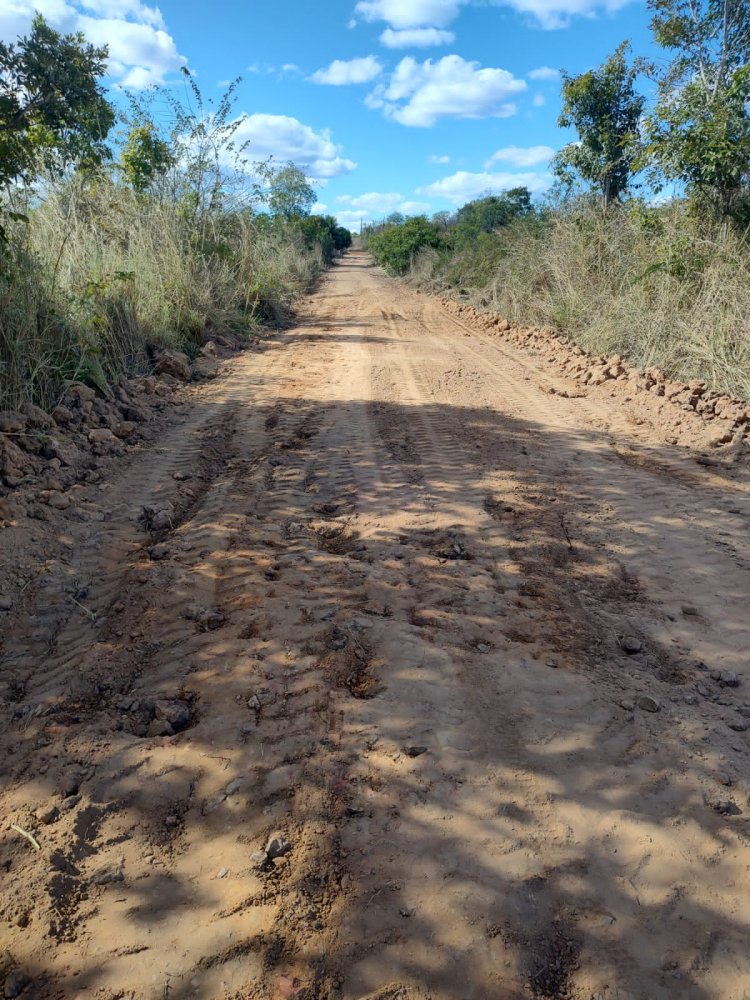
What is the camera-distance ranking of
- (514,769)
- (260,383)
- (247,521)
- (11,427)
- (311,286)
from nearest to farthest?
(514,769), (247,521), (11,427), (260,383), (311,286)

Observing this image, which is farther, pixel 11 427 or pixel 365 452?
pixel 365 452

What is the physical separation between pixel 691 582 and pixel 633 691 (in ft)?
3.60

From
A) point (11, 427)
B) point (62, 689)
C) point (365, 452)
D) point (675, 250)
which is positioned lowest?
point (62, 689)

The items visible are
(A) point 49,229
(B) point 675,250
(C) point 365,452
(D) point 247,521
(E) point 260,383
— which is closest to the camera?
(D) point 247,521

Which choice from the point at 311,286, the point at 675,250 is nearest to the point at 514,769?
the point at 675,250

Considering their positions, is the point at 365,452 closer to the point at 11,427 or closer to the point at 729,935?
the point at 11,427

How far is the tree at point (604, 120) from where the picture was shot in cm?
1163

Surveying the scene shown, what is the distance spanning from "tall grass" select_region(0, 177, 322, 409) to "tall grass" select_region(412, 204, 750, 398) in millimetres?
5138

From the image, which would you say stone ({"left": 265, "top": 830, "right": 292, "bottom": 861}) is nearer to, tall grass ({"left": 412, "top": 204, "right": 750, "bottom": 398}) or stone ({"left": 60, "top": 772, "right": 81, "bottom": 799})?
stone ({"left": 60, "top": 772, "right": 81, "bottom": 799})

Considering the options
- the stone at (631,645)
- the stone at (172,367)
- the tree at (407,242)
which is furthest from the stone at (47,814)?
the tree at (407,242)

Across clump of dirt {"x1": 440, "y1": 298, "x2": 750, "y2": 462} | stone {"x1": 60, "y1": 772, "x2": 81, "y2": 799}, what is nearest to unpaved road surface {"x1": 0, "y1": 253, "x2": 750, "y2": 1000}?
stone {"x1": 60, "y1": 772, "x2": 81, "y2": 799}

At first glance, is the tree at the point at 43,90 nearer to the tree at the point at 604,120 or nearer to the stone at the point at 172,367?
the stone at the point at 172,367

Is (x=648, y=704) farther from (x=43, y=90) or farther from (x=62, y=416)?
(x=43, y=90)

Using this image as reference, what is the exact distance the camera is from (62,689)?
2.55 meters
